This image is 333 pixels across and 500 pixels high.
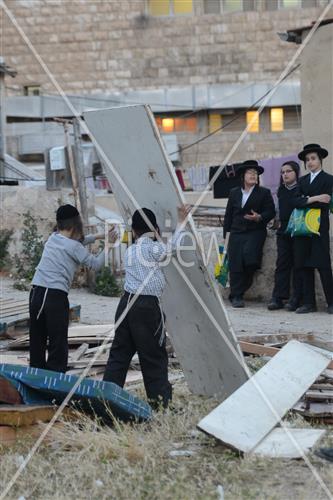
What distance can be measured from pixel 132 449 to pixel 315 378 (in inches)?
57.5

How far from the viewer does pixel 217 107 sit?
30938 millimetres

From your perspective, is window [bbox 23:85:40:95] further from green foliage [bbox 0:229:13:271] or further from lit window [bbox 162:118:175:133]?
green foliage [bbox 0:229:13:271]

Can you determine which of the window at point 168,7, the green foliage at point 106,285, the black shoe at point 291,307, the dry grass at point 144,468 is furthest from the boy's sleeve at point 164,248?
the window at point 168,7

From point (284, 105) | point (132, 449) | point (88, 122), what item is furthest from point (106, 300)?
point (284, 105)

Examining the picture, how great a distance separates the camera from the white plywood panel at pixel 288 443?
4.89m

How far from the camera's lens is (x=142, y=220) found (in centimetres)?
602

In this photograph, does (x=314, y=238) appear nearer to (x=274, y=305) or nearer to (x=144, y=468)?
(x=274, y=305)

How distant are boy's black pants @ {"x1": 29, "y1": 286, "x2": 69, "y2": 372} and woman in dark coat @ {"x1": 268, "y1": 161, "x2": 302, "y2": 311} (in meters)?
3.95

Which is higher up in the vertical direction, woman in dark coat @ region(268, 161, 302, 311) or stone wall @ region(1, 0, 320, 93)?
stone wall @ region(1, 0, 320, 93)

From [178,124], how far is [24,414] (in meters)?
26.9

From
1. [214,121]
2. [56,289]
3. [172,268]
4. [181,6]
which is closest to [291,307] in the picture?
[56,289]

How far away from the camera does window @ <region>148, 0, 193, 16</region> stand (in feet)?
104

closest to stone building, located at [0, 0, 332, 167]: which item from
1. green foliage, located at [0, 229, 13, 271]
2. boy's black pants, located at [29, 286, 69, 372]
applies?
green foliage, located at [0, 229, 13, 271]

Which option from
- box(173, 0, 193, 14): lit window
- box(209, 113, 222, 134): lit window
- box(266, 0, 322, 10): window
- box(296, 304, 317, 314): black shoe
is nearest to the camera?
box(296, 304, 317, 314): black shoe
